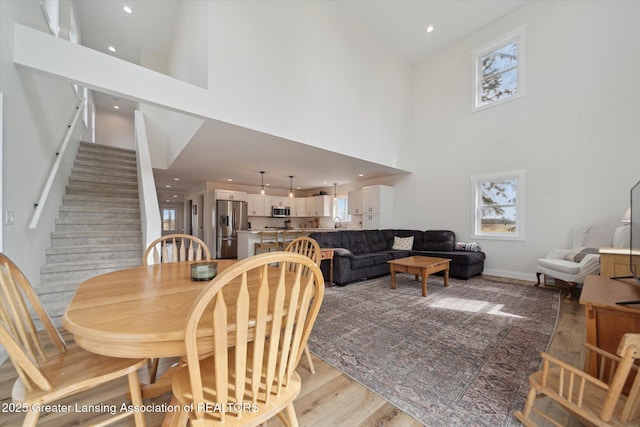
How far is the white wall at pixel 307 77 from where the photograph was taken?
3418mm

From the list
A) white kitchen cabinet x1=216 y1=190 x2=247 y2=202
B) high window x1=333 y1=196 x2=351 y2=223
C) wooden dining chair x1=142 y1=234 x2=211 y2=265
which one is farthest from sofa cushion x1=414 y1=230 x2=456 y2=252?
white kitchen cabinet x1=216 y1=190 x2=247 y2=202

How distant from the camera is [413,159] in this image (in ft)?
21.3

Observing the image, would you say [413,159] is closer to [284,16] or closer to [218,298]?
[284,16]

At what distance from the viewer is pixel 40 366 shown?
42.3 inches

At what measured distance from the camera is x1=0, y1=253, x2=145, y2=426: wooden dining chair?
865mm

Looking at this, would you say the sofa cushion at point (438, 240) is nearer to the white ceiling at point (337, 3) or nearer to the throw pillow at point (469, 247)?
the throw pillow at point (469, 247)

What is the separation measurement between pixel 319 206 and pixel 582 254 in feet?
21.8

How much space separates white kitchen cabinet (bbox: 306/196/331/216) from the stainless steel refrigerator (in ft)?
9.21

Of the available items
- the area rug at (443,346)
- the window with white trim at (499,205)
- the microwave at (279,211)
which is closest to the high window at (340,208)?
the microwave at (279,211)

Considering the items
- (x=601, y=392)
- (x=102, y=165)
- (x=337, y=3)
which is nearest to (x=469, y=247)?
(x=601, y=392)

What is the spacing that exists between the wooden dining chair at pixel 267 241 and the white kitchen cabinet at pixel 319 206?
2670 millimetres

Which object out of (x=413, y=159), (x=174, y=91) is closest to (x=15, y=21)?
(x=174, y=91)

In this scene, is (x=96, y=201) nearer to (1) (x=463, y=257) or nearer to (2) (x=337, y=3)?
(2) (x=337, y=3)

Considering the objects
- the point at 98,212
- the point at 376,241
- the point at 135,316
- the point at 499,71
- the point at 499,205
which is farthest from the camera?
the point at 376,241
